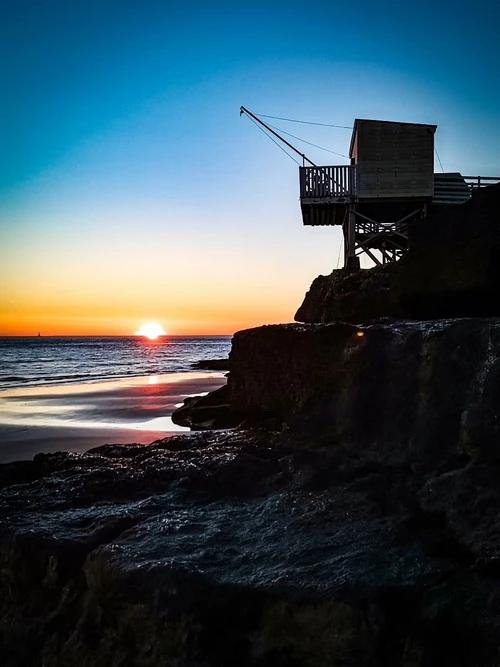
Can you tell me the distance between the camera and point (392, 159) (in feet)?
55.5

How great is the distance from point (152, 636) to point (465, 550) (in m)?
2.13

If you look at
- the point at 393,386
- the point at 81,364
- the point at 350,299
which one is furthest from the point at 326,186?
the point at 81,364

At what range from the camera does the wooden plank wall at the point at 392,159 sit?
16.9m

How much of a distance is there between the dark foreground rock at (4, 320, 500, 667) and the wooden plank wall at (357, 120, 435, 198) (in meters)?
12.7

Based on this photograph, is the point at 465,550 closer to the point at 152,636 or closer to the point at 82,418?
the point at 152,636

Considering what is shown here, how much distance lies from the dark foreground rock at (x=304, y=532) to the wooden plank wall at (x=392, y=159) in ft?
Result: 41.7

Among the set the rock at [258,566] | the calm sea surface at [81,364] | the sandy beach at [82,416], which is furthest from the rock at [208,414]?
the calm sea surface at [81,364]

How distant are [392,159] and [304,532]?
16.0 meters

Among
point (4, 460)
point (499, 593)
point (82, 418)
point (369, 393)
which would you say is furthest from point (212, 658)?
point (82, 418)

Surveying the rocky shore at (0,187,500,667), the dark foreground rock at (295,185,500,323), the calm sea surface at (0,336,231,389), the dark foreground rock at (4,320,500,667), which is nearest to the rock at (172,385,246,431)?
the rocky shore at (0,187,500,667)

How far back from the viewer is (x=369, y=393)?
5113 millimetres

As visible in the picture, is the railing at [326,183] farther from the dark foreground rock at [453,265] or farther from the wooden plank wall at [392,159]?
the dark foreground rock at [453,265]

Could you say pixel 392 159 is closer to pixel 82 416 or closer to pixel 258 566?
pixel 82 416

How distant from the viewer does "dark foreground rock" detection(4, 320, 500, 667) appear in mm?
2787
